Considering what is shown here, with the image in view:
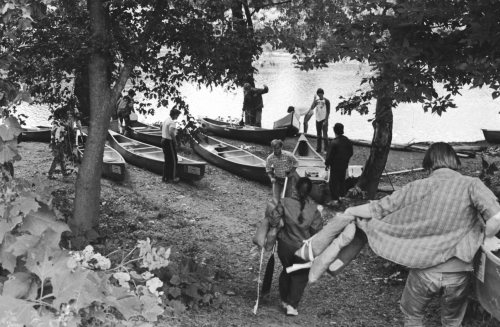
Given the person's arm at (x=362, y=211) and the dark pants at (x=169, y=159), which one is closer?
the person's arm at (x=362, y=211)

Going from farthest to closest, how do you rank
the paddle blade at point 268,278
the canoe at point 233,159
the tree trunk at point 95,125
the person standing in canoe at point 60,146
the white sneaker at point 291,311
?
1. the canoe at point 233,159
2. the person standing in canoe at point 60,146
3. the tree trunk at point 95,125
4. the paddle blade at point 268,278
5. the white sneaker at point 291,311

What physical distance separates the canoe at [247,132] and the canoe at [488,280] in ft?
45.4

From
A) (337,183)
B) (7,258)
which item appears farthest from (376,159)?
(7,258)

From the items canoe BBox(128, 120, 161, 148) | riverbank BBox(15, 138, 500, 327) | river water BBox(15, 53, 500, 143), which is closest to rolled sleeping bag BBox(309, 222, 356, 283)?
riverbank BBox(15, 138, 500, 327)

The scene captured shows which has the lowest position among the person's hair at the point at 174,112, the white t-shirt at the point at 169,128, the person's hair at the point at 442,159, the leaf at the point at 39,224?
the leaf at the point at 39,224

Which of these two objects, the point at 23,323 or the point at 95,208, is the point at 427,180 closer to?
the point at 23,323

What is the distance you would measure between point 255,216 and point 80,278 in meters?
9.16

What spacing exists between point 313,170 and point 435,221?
9.16 m

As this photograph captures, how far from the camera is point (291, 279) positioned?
256 inches

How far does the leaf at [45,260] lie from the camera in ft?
8.38

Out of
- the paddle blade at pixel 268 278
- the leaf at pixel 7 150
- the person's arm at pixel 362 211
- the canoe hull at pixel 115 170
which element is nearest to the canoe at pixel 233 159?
the canoe hull at pixel 115 170

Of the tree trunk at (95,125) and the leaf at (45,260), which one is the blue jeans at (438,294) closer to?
the leaf at (45,260)

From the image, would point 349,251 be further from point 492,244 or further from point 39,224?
point 39,224

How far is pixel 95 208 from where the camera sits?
8672 mm
